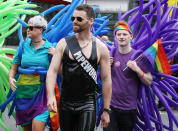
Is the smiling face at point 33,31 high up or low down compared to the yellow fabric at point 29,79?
up

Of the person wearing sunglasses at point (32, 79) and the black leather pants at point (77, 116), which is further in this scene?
the person wearing sunglasses at point (32, 79)

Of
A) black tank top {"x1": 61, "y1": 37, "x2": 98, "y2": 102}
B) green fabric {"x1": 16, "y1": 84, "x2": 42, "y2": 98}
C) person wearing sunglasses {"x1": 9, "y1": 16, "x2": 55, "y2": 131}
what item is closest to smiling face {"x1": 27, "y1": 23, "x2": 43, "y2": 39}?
person wearing sunglasses {"x1": 9, "y1": 16, "x2": 55, "y2": 131}

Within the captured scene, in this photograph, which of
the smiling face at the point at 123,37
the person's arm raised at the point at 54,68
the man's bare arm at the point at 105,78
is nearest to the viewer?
the person's arm raised at the point at 54,68

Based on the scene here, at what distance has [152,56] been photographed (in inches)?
158

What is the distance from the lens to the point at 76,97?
2998 millimetres

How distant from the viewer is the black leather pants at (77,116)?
9.74 ft

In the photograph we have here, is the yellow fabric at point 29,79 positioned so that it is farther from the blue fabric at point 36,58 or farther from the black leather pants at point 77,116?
the black leather pants at point 77,116

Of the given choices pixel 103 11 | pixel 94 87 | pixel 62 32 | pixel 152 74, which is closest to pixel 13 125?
pixel 62 32

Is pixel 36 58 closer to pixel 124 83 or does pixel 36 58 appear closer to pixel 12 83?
pixel 12 83

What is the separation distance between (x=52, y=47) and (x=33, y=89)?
54 cm

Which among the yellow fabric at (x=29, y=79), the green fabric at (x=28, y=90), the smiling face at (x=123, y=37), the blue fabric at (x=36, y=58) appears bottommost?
the green fabric at (x=28, y=90)

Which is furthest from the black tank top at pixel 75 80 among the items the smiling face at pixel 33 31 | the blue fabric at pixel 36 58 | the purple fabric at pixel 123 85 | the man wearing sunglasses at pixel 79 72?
the smiling face at pixel 33 31

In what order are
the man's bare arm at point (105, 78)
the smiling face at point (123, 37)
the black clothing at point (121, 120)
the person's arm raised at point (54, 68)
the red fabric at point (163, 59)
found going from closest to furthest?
the person's arm raised at point (54, 68), the man's bare arm at point (105, 78), the black clothing at point (121, 120), the smiling face at point (123, 37), the red fabric at point (163, 59)

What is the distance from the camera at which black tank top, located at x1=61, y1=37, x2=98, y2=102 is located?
2.94 meters
